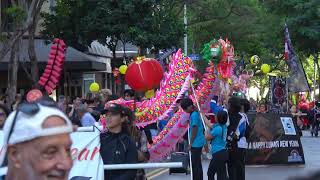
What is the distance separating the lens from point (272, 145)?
1792 centimetres

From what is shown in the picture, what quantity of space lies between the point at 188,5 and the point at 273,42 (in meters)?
8.94

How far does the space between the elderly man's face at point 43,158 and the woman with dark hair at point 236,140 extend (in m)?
9.50

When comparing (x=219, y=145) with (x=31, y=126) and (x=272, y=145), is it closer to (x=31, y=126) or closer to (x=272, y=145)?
(x=272, y=145)

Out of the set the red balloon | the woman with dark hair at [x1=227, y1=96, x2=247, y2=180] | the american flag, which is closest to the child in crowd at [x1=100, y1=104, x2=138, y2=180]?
the woman with dark hair at [x1=227, y1=96, x2=247, y2=180]

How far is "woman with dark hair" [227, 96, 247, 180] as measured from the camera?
1218 cm

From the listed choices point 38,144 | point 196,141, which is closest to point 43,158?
point 38,144

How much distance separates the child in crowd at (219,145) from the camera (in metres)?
11.8

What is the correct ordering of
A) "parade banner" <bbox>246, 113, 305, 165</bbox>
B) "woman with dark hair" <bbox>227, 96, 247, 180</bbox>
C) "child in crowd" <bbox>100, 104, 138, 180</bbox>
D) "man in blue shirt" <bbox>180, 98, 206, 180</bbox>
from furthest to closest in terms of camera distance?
"parade banner" <bbox>246, 113, 305, 165</bbox>, "man in blue shirt" <bbox>180, 98, 206, 180</bbox>, "woman with dark hair" <bbox>227, 96, 247, 180</bbox>, "child in crowd" <bbox>100, 104, 138, 180</bbox>

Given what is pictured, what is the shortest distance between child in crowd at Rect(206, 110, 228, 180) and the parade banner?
593cm

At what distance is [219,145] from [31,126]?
9.25 meters

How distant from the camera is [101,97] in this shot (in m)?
18.2

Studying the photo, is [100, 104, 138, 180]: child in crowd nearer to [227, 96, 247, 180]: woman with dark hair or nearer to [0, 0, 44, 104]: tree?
[227, 96, 247, 180]: woman with dark hair

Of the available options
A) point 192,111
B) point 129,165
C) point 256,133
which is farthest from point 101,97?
point 129,165

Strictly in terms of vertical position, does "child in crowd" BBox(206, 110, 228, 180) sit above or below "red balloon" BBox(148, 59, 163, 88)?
below
